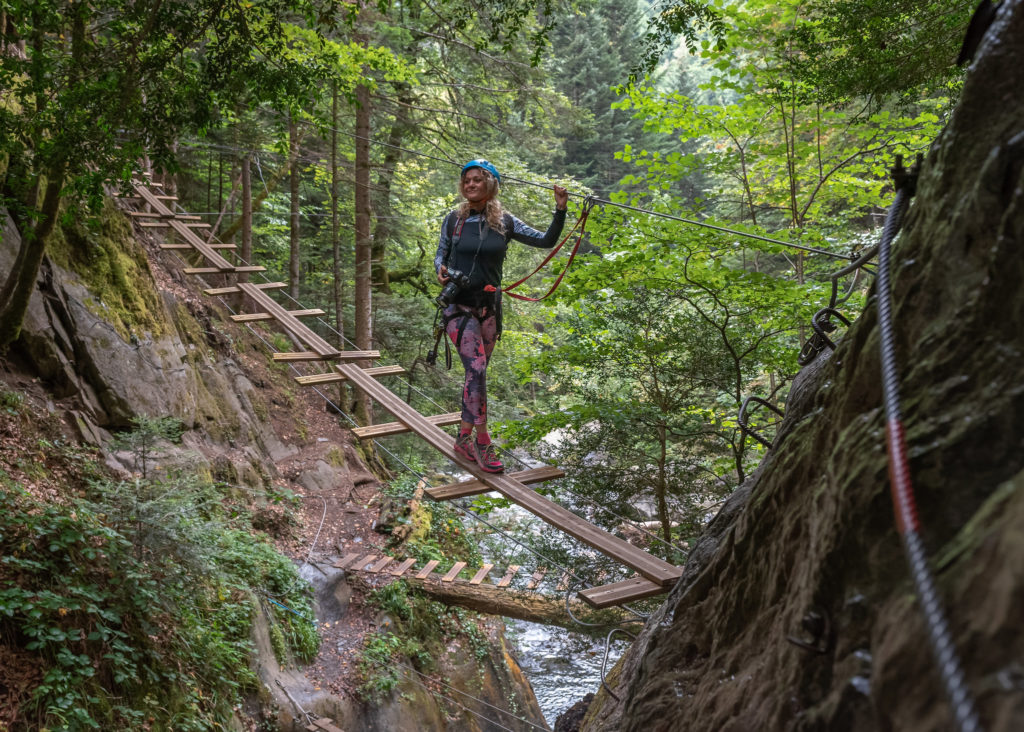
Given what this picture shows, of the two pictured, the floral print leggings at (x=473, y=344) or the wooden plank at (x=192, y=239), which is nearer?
the floral print leggings at (x=473, y=344)

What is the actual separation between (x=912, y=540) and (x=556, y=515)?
2987mm

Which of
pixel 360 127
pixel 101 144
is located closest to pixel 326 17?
pixel 101 144

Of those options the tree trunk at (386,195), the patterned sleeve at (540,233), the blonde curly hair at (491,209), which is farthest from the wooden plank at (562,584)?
the tree trunk at (386,195)

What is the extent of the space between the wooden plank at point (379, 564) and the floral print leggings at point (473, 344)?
2.87m

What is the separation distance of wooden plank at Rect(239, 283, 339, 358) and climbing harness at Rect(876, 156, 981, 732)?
512cm

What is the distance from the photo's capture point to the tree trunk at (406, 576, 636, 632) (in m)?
6.25

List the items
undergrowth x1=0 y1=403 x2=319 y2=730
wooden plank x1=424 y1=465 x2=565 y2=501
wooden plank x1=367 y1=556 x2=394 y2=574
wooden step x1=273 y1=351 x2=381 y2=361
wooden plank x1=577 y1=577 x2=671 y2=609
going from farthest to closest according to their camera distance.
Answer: wooden plank x1=367 y1=556 x2=394 y2=574 → wooden step x1=273 y1=351 x2=381 y2=361 → wooden plank x1=424 y1=465 x2=565 y2=501 → wooden plank x1=577 y1=577 x2=671 y2=609 → undergrowth x1=0 y1=403 x2=319 y2=730

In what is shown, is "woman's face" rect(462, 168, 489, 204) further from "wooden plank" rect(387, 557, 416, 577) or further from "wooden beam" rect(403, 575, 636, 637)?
"wooden plank" rect(387, 557, 416, 577)

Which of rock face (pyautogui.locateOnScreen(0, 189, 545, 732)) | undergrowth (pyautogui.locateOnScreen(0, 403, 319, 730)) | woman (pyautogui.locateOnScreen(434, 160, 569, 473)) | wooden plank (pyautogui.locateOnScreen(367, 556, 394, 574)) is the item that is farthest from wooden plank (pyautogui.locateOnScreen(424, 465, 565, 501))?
wooden plank (pyautogui.locateOnScreen(367, 556, 394, 574))

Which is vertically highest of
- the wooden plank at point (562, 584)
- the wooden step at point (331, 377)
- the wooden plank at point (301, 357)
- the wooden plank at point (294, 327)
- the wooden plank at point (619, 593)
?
the wooden plank at point (294, 327)

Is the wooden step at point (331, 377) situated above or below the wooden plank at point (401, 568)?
above

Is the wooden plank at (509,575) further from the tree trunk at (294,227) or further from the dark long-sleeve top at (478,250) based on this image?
the tree trunk at (294,227)

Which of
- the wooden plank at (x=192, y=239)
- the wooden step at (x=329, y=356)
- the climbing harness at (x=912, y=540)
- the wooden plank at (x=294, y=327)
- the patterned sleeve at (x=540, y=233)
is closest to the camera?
the climbing harness at (x=912, y=540)

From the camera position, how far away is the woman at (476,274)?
408cm
